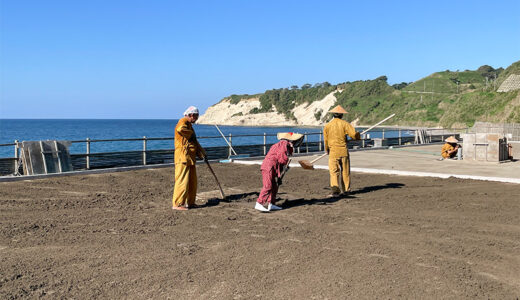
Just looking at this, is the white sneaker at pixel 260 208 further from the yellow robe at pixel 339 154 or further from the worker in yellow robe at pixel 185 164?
the yellow robe at pixel 339 154

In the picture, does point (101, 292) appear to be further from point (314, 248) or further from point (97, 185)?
point (97, 185)

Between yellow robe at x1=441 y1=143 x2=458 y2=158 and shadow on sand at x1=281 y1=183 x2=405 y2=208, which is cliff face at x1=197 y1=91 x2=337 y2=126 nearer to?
yellow robe at x1=441 y1=143 x2=458 y2=158

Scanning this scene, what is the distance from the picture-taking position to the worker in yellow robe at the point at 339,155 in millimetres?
10297

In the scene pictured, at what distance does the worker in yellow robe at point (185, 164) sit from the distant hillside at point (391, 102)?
203 feet

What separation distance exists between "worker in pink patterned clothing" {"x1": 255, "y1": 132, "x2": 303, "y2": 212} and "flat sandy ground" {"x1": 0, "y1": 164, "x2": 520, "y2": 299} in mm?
231

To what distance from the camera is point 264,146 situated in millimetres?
20641

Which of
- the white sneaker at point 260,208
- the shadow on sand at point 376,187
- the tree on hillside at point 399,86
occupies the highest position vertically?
the tree on hillside at point 399,86

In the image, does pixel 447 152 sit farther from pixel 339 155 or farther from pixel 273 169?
pixel 273 169

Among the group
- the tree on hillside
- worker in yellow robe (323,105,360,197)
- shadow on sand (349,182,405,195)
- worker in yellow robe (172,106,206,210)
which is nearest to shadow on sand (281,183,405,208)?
shadow on sand (349,182,405,195)

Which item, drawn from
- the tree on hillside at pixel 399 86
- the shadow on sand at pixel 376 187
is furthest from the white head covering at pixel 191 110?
the tree on hillside at pixel 399 86

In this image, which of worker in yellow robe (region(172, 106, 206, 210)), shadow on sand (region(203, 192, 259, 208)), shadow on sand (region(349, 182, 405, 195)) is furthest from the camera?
shadow on sand (region(349, 182, 405, 195))

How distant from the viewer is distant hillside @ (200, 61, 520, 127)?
78.1 metres

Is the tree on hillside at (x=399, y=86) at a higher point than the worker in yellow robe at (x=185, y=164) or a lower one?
higher

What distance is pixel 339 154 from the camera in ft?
34.0
